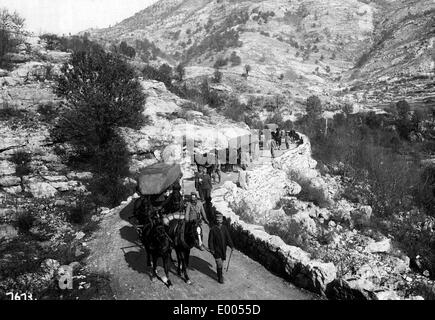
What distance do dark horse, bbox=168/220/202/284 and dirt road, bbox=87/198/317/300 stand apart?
1.49 ft

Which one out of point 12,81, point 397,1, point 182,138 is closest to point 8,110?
point 12,81

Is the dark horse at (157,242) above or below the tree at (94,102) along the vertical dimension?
below

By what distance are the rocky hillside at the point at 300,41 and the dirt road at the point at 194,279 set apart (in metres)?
36.0

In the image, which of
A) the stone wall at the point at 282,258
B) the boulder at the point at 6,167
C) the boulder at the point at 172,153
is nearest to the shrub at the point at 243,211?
the stone wall at the point at 282,258

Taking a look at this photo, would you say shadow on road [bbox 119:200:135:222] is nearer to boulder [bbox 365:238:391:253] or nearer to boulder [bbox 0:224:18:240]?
→ boulder [bbox 0:224:18:240]

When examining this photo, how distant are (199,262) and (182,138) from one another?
13590 mm

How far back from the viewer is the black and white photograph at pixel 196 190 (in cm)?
742

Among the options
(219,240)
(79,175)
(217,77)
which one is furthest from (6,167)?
(217,77)

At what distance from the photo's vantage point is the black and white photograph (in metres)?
7.42

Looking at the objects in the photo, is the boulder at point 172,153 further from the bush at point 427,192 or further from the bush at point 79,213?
the bush at point 427,192

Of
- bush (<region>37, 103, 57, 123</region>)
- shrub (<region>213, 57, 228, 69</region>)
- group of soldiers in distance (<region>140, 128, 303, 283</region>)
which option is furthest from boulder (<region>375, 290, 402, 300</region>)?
shrub (<region>213, 57, 228, 69</region>)

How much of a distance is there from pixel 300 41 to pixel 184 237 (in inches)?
3095

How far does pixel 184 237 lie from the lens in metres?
7.18
